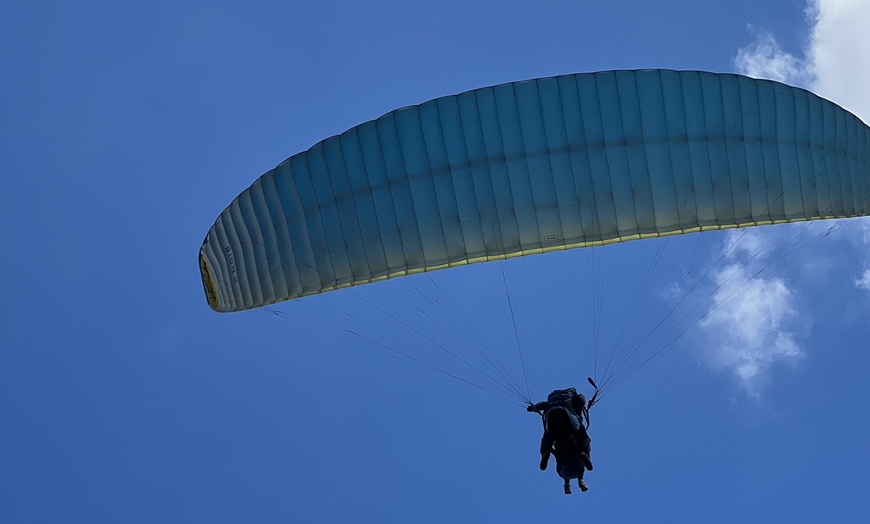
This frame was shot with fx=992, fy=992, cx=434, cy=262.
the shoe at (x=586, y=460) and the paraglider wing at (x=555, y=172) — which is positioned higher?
the paraglider wing at (x=555, y=172)

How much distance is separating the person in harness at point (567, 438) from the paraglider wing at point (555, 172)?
10.8ft

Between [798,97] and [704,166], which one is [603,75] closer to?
[704,166]

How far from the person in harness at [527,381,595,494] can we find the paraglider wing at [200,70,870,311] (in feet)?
10.8

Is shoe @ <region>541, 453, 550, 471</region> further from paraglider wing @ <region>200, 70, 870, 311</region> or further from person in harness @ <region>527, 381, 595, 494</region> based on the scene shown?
paraglider wing @ <region>200, 70, 870, 311</region>

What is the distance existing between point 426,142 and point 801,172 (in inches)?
269

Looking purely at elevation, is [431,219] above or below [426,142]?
below

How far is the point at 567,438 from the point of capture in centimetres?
1902

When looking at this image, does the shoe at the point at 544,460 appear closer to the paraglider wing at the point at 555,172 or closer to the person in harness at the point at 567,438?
the person in harness at the point at 567,438

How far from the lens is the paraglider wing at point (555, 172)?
1747 centimetres

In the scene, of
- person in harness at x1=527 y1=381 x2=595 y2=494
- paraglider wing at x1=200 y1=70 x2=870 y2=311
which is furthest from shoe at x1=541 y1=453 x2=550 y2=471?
paraglider wing at x1=200 y1=70 x2=870 y2=311

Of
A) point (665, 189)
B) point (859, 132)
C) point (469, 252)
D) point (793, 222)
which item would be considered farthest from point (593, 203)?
point (859, 132)

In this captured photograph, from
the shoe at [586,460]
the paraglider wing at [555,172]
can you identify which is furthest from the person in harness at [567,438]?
the paraglider wing at [555,172]

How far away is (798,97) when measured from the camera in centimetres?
1802

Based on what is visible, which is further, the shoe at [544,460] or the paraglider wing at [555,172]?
the shoe at [544,460]
